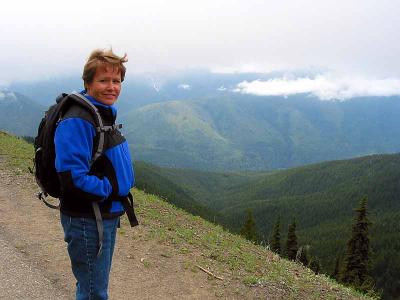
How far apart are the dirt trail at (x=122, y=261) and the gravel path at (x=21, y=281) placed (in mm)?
123

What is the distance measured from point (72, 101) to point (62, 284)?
4.95 m

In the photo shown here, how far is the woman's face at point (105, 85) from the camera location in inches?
187

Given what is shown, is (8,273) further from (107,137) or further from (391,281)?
(391,281)

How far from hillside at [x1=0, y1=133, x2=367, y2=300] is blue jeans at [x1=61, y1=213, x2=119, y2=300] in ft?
10.2

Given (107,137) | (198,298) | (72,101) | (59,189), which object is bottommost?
(198,298)

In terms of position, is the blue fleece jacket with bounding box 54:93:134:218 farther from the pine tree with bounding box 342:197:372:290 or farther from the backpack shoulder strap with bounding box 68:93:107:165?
the pine tree with bounding box 342:197:372:290

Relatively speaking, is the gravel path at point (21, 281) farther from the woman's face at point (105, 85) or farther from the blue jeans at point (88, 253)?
the woman's face at point (105, 85)

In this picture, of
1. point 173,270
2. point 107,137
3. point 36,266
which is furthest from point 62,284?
point 107,137

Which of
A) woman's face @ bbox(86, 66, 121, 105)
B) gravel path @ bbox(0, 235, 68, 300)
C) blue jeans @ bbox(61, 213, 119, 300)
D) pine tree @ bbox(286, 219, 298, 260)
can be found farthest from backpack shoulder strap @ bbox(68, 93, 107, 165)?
pine tree @ bbox(286, 219, 298, 260)

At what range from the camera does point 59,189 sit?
4664mm

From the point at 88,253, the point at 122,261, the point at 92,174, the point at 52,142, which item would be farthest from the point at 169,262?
the point at 52,142

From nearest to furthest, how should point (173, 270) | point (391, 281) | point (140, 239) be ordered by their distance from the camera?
point (173, 270) < point (140, 239) < point (391, 281)

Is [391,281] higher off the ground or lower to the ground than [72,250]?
lower

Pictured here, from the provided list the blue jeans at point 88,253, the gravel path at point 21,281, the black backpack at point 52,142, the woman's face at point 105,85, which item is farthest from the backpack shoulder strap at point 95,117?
the gravel path at point 21,281
